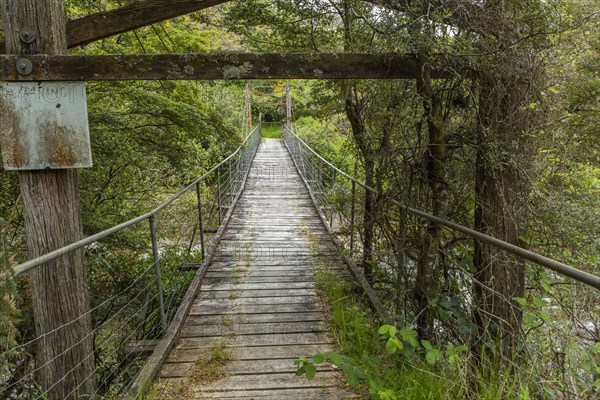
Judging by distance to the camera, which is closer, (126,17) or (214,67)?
(214,67)

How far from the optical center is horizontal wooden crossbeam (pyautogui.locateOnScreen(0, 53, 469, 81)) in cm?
239

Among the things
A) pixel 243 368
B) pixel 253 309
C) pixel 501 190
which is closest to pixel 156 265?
pixel 243 368

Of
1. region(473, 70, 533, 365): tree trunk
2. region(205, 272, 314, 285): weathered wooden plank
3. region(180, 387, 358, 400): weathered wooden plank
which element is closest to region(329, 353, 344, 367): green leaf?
region(180, 387, 358, 400): weathered wooden plank

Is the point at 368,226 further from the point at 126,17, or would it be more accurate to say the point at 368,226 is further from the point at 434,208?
the point at 126,17

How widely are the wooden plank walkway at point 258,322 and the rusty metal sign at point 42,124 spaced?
1.48m

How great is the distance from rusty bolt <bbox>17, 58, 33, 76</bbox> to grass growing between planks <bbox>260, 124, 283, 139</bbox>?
28.5m

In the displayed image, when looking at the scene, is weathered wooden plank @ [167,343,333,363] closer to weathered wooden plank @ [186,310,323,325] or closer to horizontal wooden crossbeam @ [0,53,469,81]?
weathered wooden plank @ [186,310,323,325]

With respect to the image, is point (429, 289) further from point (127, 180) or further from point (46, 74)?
point (127, 180)

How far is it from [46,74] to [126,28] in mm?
638

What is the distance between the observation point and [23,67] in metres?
2.37

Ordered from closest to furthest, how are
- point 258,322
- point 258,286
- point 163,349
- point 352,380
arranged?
1. point 352,380
2. point 163,349
3. point 258,322
4. point 258,286

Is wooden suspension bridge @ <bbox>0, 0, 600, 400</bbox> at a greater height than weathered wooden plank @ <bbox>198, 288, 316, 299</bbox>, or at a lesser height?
greater

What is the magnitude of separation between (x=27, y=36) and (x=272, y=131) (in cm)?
3097

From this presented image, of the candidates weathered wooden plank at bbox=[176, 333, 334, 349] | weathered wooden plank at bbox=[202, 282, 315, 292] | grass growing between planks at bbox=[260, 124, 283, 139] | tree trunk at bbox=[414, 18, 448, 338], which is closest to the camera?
tree trunk at bbox=[414, 18, 448, 338]
